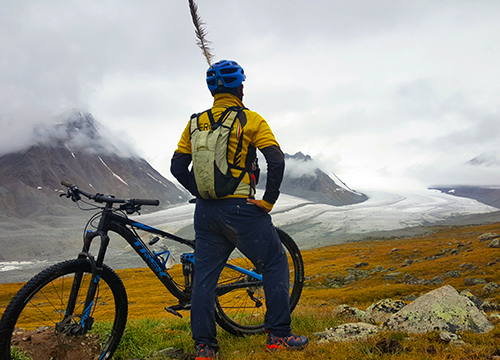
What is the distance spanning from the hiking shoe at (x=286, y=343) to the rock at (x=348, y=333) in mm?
504

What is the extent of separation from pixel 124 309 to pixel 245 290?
6.21 feet

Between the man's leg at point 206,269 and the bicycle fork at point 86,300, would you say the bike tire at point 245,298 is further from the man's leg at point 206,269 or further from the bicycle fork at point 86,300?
the bicycle fork at point 86,300

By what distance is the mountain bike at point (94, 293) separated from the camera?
3.81 metres

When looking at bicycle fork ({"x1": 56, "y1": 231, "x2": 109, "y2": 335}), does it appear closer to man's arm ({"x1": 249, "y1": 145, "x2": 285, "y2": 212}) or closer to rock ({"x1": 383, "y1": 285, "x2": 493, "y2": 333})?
man's arm ({"x1": 249, "y1": 145, "x2": 285, "y2": 212})

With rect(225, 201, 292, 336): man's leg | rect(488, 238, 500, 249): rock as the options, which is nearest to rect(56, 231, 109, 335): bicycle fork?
rect(225, 201, 292, 336): man's leg

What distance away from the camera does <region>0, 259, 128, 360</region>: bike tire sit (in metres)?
3.59

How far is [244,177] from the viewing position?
4.05 m

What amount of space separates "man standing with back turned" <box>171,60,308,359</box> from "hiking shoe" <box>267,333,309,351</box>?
0.01 metres

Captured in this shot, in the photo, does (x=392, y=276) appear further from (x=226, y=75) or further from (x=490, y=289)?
(x=226, y=75)

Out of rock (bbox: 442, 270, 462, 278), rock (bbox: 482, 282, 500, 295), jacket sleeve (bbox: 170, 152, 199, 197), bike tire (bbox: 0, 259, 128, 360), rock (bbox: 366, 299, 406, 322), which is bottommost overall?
rock (bbox: 442, 270, 462, 278)

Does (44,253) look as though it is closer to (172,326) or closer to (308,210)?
(308,210)

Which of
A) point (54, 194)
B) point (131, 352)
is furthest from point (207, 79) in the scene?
point (54, 194)

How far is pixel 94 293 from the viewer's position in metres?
4.26

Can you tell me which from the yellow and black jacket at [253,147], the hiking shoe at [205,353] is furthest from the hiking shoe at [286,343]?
the yellow and black jacket at [253,147]
